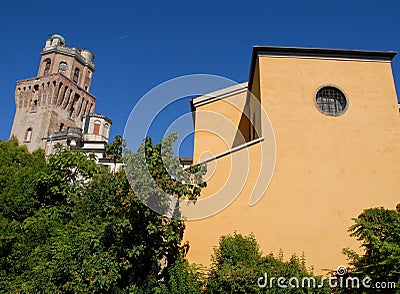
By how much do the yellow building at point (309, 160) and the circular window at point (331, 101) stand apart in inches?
1.5

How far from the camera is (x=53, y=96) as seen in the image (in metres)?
42.2

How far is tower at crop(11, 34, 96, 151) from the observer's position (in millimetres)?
41438

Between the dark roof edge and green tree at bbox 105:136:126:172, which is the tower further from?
green tree at bbox 105:136:126:172

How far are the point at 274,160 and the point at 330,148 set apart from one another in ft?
7.00

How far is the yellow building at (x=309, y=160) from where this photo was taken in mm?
9906

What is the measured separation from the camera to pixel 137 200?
7949mm

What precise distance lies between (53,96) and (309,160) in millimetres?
39915

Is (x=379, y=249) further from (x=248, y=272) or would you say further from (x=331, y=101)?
(x=331, y=101)

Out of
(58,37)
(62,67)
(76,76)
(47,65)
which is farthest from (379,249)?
(58,37)

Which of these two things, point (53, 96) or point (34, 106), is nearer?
point (53, 96)

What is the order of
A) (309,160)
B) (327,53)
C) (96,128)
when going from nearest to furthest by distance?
(309,160) < (327,53) < (96,128)

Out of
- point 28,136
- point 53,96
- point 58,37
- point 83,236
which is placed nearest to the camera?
point 83,236

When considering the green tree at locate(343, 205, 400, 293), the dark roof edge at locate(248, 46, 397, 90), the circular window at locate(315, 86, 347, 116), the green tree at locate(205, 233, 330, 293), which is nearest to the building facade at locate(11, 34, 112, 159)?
the dark roof edge at locate(248, 46, 397, 90)

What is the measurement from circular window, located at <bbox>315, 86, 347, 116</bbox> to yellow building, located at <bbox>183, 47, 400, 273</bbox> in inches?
1.5
